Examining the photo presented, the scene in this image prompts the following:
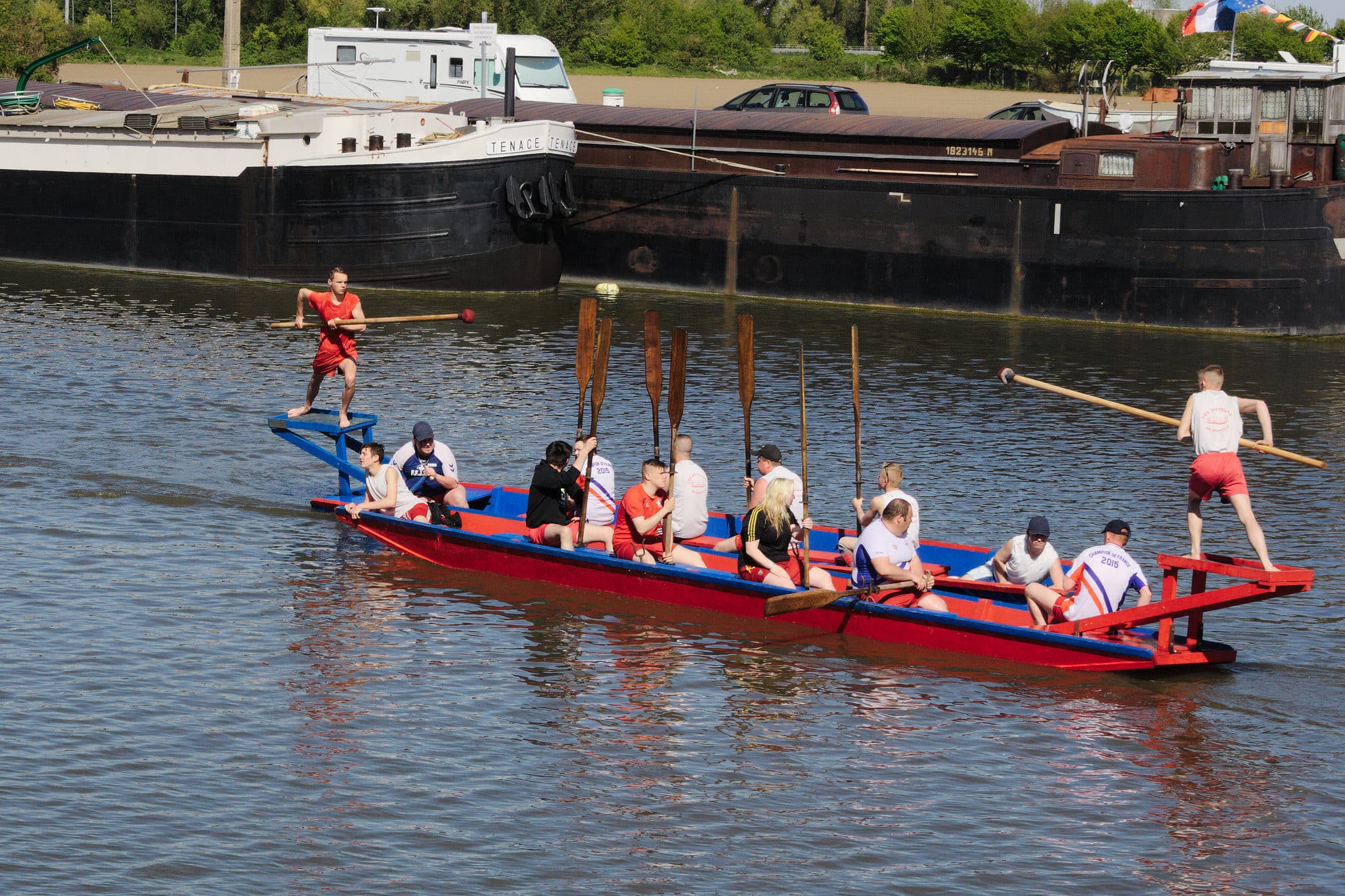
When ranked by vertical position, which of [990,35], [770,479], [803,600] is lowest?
[803,600]

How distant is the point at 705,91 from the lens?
6762cm

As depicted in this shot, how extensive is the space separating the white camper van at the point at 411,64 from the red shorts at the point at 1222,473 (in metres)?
29.7

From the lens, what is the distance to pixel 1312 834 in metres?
10.9

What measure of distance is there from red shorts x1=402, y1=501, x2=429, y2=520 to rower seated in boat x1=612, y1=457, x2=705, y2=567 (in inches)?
93.5

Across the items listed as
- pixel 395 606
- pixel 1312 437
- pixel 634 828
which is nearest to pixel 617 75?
pixel 1312 437

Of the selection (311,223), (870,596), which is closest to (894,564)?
(870,596)

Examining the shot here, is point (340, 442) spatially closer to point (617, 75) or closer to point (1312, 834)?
point (1312, 834)

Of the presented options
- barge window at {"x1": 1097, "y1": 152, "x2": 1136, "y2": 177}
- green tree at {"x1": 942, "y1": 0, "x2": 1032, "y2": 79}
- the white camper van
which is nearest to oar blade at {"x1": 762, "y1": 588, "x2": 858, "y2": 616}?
barge window at {"x1": 1097, "y1": 152, "x2": 1136, "y2": 177}

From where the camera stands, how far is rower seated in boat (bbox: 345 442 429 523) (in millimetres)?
16938

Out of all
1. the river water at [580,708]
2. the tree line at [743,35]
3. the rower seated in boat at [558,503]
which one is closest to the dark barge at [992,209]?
the river water at [580,708]

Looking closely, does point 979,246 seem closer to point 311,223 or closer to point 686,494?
point 311,223

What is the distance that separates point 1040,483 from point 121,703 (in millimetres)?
11635

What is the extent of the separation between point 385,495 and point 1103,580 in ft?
24.6

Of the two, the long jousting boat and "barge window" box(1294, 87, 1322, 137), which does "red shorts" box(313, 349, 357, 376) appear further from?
"barge window" box(1294, 87, 1322, 137)
